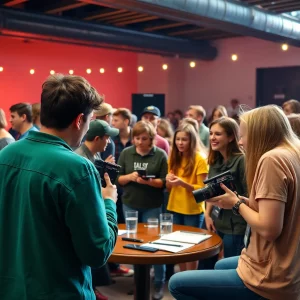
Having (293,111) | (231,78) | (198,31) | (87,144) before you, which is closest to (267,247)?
(87,144)

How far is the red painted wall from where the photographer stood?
9.03 metres

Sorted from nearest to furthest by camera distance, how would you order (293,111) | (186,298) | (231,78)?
(186,298) < (293,111) < (231,78)

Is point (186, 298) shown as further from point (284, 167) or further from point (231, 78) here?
point (231, 78)

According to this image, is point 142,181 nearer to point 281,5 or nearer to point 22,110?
point 22,110

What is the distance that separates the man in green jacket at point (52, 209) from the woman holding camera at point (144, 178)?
2.24 m

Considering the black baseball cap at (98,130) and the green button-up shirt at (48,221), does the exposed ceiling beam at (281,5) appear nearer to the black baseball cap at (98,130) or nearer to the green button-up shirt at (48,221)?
the black baseball cap at (98,130)

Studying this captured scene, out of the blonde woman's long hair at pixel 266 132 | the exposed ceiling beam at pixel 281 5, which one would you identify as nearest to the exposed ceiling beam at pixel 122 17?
the exposed ceiling beam at pixel 281 5

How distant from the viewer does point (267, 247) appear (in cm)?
190

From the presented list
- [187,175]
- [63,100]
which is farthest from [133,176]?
[63,100]

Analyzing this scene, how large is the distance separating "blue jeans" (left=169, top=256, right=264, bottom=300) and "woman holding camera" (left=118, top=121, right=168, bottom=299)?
1.57 m

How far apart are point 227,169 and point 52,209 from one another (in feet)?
6.68

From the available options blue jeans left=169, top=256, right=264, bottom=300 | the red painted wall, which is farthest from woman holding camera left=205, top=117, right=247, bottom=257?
the red painted wall

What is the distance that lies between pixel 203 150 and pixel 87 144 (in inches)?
53.4

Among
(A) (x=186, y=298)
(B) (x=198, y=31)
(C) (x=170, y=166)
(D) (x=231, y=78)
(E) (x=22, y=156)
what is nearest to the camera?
(E) (x=22, y=156)
